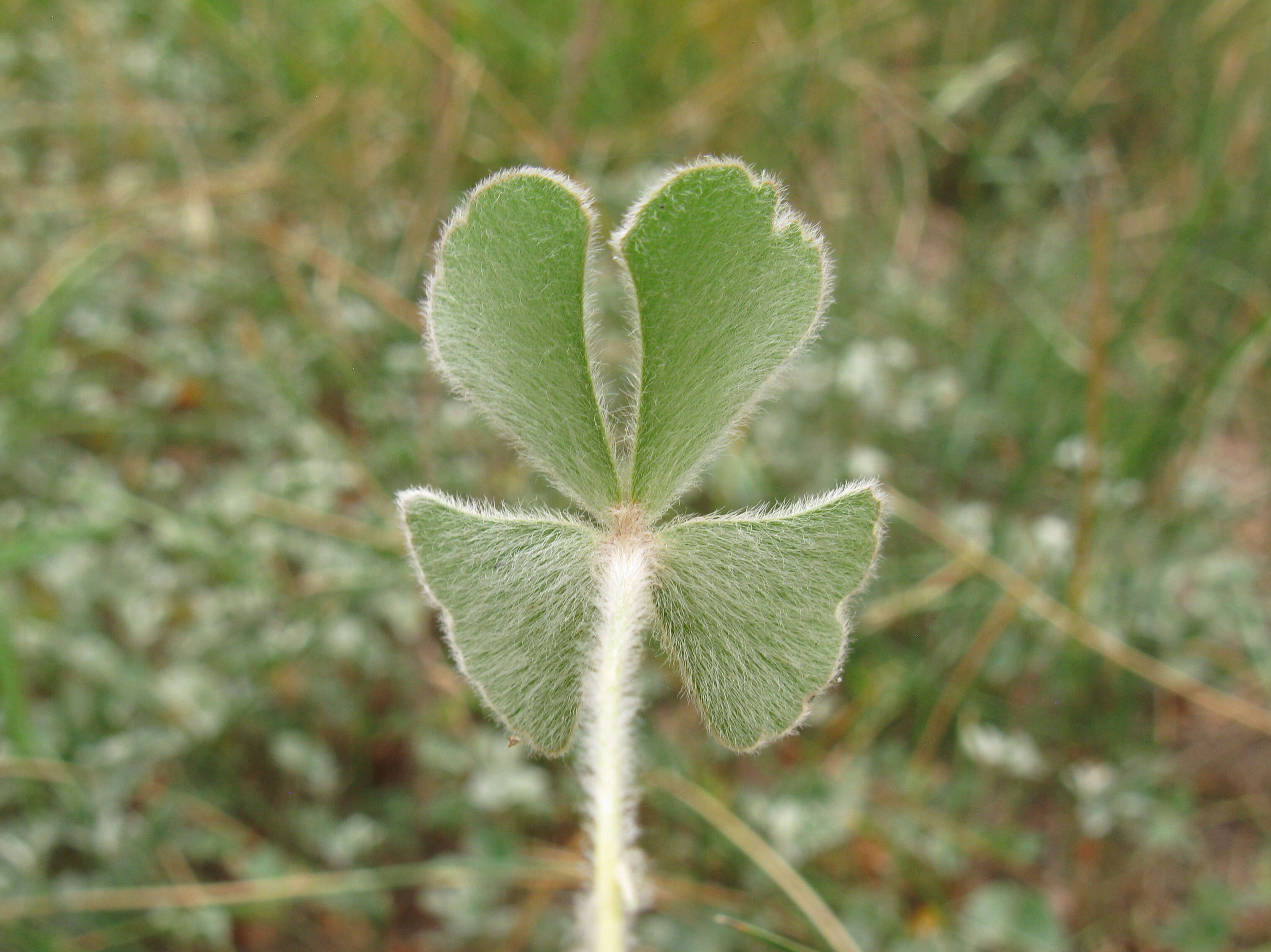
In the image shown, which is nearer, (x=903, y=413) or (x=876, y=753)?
(x=876, y=753)

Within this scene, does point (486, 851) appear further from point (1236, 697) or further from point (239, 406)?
point (1236, 697)

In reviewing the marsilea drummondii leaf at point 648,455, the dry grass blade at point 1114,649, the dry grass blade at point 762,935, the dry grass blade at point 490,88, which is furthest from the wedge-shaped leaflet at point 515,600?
the dry grass blade at point 490,88

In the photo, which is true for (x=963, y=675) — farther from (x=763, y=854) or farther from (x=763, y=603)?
(x=763, y=603)

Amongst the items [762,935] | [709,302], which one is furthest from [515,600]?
[762,935]

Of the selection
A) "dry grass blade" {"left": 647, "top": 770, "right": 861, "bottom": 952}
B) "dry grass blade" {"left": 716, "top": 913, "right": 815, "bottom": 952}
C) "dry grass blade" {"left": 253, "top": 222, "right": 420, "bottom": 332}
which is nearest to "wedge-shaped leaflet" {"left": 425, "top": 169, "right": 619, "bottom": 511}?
"dry grass blade" {"left": 716, "top": 913, "right": 815, "bottom": 952}

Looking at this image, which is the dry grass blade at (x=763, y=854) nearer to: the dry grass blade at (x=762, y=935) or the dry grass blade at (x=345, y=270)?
the dry grass blade at (x=762, y=935)

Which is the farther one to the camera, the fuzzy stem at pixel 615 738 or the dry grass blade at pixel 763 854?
the dry grass blade at pixel 763 854

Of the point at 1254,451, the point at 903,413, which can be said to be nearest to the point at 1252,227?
the point at 1254,451
